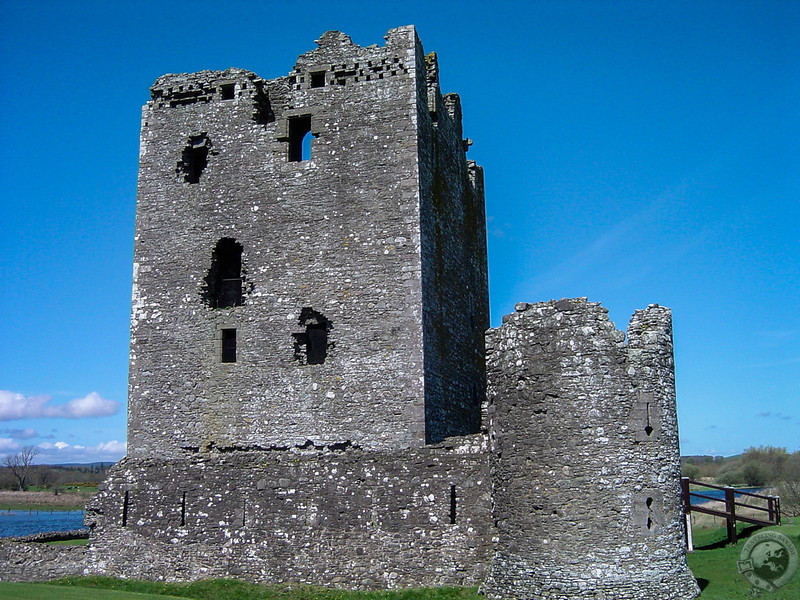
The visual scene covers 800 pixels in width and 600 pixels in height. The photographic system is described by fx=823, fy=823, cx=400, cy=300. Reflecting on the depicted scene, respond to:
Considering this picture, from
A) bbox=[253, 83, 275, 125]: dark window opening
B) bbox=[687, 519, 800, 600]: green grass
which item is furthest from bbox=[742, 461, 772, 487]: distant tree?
bbox=[253, 83, 275, 125]: dark window opening

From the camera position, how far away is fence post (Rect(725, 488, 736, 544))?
16550mm

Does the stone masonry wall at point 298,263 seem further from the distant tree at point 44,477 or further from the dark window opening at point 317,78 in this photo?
the distant tree at point 44,477

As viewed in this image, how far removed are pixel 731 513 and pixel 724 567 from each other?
2329 millimetres

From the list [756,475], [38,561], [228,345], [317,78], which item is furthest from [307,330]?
[756,475]

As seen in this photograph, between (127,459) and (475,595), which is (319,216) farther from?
(475,595)

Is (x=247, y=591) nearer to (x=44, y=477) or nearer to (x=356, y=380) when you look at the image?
(x=356, y=380)

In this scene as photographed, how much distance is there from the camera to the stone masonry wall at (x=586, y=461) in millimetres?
12094

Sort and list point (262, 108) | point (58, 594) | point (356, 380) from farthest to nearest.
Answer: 1. point (262, 108)
2. point (356, 380)
3. point (58, 594)

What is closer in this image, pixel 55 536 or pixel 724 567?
pixel 724 567

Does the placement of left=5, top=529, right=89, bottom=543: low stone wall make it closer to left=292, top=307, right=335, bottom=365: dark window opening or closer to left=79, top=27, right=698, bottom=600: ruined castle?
left=79, top=27, right=698, bottom=600: ruined castle

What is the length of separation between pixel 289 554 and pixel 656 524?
20.8ft

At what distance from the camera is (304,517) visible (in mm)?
14664

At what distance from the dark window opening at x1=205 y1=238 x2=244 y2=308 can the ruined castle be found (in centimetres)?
7

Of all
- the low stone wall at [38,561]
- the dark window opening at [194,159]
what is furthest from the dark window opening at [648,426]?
the low stone wall at [38,561]
